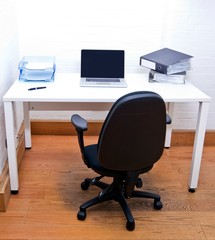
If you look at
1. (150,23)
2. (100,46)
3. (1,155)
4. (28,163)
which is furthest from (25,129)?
(150,23)

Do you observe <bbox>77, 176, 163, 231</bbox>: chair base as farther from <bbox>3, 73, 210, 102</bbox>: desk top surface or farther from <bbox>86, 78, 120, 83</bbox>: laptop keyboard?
<bbox>86, 78, 120, 83</bbox>: laptop keyboard

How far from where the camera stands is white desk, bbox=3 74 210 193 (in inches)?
86.6

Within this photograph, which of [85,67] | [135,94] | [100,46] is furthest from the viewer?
[100,46]

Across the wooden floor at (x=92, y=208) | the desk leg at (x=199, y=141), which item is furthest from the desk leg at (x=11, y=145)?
the desk leg at (x=199, y=141)

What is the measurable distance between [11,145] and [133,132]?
3.05ft

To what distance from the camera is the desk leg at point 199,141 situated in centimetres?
230

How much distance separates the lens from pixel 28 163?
2.84 m

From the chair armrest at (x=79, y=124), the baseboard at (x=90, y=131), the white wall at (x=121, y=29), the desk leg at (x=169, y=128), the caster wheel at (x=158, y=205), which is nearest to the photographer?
the chair armrest at (x=79, y=124)

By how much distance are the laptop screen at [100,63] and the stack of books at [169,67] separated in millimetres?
258

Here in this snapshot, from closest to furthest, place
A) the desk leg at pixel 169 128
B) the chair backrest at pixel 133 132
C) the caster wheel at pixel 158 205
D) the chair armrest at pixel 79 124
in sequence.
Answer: the chair backrest at pixel 133 132 → the chair armrest at pixel 79 124 → the caster wheel at pixel 158 205 → the desk leg at pixel 169 128

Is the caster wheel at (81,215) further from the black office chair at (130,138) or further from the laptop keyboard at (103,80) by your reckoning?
the laptop keyboard at (103,80)

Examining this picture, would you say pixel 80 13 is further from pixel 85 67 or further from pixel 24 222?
pixel 24 222

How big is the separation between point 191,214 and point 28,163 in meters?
1.44

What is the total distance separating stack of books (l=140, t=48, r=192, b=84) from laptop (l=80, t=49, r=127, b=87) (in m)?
0.24
